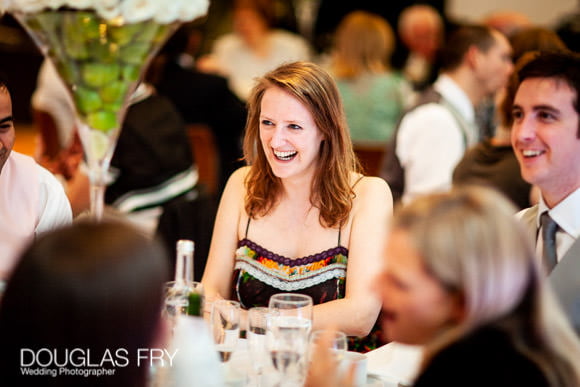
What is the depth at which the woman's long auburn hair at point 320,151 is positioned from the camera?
2406mm

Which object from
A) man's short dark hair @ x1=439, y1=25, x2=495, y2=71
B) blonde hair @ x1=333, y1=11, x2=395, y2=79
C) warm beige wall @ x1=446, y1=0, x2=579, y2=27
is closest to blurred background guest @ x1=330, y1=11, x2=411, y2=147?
blonde hair @ x1=333, y1=11, x2=395, y2=79

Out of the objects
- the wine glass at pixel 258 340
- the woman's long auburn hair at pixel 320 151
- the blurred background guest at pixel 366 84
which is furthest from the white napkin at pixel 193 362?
the blurred background guest at pixel 366 84

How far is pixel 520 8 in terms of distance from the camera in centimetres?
991

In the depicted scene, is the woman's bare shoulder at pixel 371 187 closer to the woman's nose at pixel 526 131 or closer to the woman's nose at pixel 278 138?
the woman's nose at pixel 278 138

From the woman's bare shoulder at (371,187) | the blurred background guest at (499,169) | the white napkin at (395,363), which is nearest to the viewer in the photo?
the white napkin at (395,363)

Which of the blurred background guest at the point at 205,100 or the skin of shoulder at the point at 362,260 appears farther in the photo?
the blurred background guest at the point at 205,100

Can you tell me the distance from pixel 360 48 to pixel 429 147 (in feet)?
6.03

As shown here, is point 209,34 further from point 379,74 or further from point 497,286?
point 497,286

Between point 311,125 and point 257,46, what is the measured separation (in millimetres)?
4310

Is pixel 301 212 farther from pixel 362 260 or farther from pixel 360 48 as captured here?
pixel 360 48

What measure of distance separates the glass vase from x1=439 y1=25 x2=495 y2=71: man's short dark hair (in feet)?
8.42

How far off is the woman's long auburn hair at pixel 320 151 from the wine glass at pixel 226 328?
78 centimetres

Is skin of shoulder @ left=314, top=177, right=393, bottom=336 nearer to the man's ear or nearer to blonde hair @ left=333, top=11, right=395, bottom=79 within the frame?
the man's ear

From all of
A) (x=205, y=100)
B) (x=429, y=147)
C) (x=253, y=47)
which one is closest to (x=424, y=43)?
(x=253, y=47)
